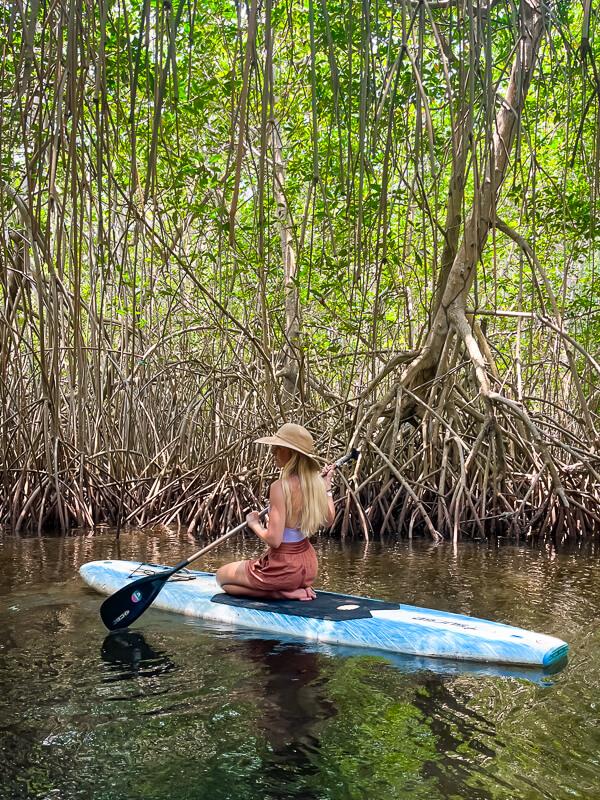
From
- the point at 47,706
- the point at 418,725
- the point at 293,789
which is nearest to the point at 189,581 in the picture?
the point at 47,706

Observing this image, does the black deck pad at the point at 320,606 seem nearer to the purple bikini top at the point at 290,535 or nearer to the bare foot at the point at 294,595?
the bare foot at the point at 294,595

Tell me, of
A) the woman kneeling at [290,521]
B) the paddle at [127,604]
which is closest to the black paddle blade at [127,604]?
the paddle at [127,604]

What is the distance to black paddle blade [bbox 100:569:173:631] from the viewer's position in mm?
4371

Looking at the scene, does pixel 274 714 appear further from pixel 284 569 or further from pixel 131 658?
pixel 284 569

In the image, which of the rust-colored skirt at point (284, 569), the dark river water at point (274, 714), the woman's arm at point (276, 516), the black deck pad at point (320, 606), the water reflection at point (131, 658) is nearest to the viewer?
the dark river water at point (274, 714)

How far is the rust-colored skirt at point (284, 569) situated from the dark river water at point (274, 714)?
35 cm

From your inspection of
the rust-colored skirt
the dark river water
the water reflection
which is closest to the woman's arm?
the rust-colored skirt

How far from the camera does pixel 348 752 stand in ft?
9.09

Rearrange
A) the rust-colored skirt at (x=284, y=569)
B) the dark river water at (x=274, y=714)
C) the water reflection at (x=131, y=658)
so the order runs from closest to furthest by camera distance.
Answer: the dark river water at (x=274, y=714), the water reflection at (x=131, y=658), the rust-colored skirt at (x=284, y=569)

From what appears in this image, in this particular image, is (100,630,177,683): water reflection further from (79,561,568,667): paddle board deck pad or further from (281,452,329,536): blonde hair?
(281,452,329,536): blonde hair

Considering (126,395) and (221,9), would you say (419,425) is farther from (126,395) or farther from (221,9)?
(221,9)

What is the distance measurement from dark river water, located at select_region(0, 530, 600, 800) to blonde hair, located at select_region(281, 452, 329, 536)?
646 mm

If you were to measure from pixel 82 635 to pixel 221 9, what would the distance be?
6000mm

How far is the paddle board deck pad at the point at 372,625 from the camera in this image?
3.75m
